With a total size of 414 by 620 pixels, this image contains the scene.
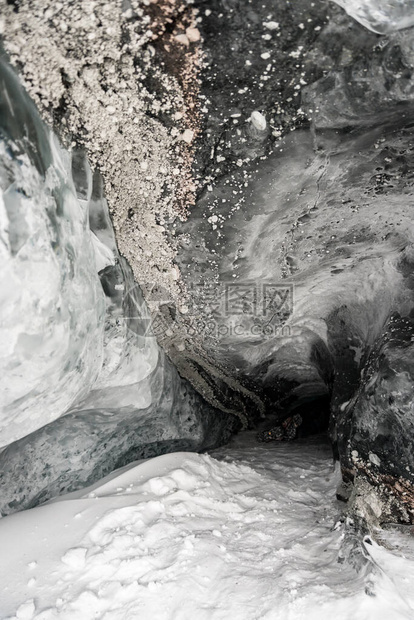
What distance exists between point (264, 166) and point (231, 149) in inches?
5.2

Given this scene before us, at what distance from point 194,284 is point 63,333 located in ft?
2.72

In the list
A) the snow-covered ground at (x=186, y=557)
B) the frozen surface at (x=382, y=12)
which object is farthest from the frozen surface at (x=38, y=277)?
the frozen surface at (x=382, y=12)

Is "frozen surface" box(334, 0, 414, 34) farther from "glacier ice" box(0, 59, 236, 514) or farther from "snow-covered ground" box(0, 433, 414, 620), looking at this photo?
"snow-covered ground" box(0, 433, 414, 620)

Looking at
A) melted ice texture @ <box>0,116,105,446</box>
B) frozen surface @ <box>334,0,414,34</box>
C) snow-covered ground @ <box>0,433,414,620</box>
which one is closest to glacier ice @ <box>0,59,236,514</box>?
melted ice texture @ <box>0,116,105,446</box>

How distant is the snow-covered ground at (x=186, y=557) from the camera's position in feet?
4.41

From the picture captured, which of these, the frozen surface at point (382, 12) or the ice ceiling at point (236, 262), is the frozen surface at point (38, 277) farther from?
the frozen surface at point (382, 12)

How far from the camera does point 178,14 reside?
1.12m

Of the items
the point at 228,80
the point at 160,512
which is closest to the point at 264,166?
the point at 228,80

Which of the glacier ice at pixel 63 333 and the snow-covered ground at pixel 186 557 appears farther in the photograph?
the snow-covered ground at pixel 186 557

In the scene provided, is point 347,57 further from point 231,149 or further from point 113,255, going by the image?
point 113,255

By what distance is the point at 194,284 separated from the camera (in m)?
2.01

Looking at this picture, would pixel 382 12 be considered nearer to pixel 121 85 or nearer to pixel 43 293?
pixel 121 85

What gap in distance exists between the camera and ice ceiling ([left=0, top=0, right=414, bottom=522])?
3.75 feet

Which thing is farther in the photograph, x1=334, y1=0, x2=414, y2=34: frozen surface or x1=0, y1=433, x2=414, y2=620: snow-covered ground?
x1=0, y1=433, x2=414, y2=620: snow-covered ground
